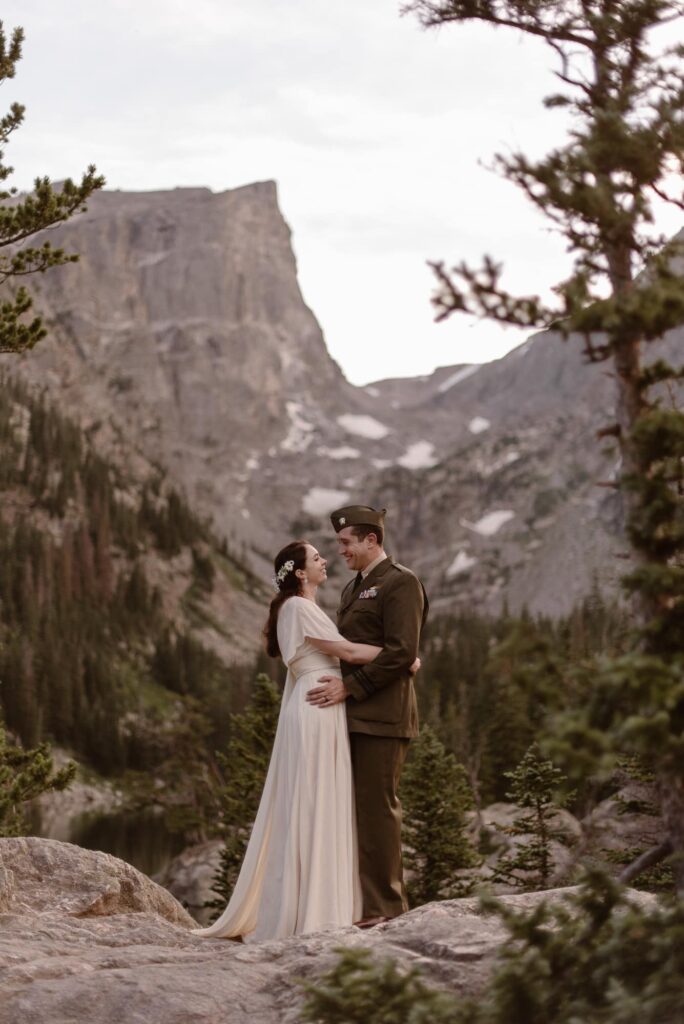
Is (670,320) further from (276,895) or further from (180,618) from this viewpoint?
(180,618)

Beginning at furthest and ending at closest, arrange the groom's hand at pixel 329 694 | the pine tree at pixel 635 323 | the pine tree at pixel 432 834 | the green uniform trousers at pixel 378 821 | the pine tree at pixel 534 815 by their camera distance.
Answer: the pine tree at pixel 432 834
the pine tree at pixel 534 815
the groom's hand at pixel 329 694
the green uniform trousers at pixel 378 821
the pine tree at pixel 635 323

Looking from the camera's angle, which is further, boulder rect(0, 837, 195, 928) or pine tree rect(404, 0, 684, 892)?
boulder rect(0, 837, 195, 928)

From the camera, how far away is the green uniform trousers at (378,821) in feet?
31.8

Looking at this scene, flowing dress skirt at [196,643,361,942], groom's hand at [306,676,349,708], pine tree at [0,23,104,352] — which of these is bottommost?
flowing dress skirt at [196,643,361,942]

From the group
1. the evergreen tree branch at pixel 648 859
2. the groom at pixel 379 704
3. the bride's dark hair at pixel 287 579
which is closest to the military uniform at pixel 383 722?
the groom at pixel 379 704

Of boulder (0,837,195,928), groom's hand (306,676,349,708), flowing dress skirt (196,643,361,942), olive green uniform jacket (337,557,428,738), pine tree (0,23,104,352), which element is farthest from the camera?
pine tree (0,23,104,352)

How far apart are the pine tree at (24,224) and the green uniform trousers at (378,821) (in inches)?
353

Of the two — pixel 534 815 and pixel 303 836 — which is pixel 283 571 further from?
pixel 534 815

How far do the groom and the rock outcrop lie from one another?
96 centimetres

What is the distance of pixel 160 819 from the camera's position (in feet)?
287

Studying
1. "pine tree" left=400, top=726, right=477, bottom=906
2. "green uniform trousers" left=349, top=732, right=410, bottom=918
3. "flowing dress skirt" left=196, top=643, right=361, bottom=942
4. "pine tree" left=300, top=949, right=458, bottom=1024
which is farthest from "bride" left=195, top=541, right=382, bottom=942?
"pine tree" left=400, top=726, right=477, bottom=906

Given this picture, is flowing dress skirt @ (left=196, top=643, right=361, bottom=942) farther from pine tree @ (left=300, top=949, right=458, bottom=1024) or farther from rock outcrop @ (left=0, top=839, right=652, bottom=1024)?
pine tree @ (left=300, top=949, right=458, bottom=1024)

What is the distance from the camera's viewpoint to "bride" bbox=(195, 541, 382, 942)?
374 inches

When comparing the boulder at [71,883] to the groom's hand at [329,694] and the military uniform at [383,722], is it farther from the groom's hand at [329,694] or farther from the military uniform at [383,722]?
the groom's hand at [329,694]
